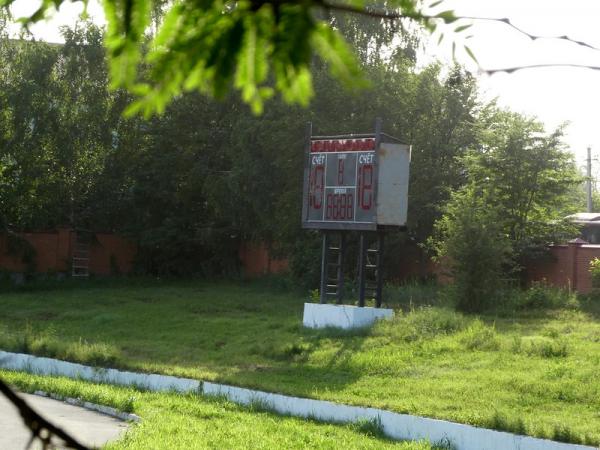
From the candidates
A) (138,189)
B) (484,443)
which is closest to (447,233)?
(484,443)

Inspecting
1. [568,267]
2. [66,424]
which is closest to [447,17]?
[66,424]

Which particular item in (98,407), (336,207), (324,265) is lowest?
(98,407)

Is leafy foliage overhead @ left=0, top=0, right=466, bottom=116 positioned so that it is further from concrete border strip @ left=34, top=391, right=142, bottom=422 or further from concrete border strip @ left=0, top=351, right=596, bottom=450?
concrete border strip @ left=34, top=391, right=142, bottom=422

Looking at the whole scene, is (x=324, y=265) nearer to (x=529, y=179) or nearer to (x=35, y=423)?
(x=529, y=179)

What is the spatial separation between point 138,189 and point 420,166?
1012 cm

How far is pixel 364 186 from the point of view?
1925 cm

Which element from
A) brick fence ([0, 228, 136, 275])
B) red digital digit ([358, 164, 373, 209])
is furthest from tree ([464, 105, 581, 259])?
brick fence ([0, 228, 136, 275])

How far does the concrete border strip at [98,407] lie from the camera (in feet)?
40.2

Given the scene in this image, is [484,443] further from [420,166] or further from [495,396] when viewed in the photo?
[420,166]

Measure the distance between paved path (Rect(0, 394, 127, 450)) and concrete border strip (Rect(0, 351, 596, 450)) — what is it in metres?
1.89

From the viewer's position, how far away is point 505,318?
66.8ft

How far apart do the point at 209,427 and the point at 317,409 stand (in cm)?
198

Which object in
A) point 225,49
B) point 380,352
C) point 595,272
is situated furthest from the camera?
point 595,272

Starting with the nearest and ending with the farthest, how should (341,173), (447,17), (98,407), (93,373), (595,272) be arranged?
(447,17) → (98,407) → (93,373) → (341,173) → (595,272)
